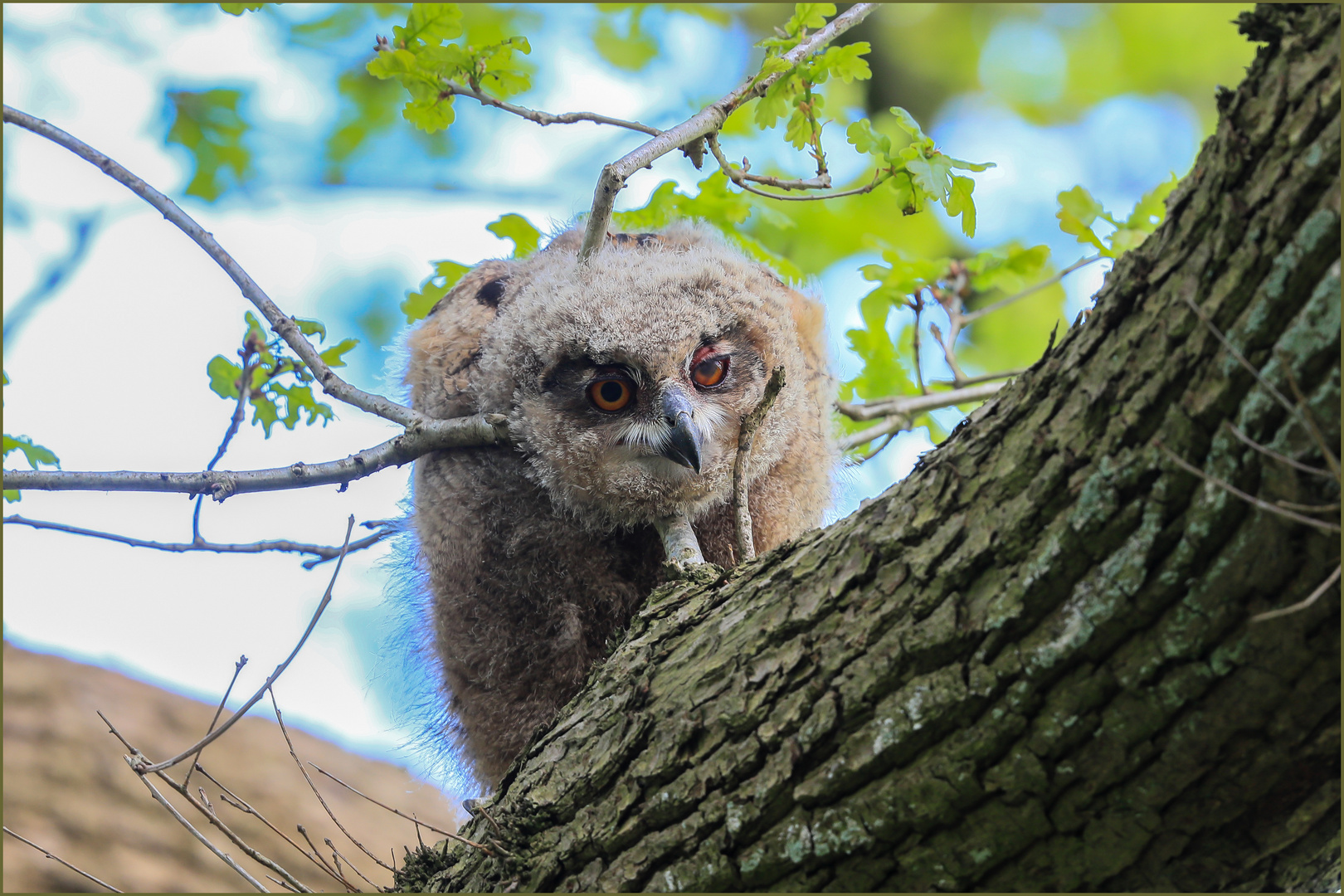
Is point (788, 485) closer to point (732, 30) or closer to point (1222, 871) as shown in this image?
point (1222, 871)

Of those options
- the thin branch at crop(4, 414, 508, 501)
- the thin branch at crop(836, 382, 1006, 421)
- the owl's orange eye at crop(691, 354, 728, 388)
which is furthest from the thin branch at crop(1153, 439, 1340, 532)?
the thin branch at crop(836, 382, 1006, 421)

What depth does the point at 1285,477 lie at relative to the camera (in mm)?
1486

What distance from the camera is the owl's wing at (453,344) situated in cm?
357

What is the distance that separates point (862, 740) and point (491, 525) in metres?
1.86

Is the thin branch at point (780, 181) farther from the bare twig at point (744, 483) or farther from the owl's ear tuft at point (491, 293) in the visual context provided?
the owl's ear tuft at point (491, 293)

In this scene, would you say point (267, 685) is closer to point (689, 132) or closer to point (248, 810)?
point (248, 810)

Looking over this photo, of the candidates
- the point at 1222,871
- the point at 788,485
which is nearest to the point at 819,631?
the point at 1222,871

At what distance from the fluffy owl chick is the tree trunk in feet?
3.96

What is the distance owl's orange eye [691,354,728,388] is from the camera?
3.42 m

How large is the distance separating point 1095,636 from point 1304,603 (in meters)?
0.32

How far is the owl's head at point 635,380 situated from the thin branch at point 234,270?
1.52ft

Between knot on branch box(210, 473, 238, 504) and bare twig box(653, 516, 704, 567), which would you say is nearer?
knot on branch box(210, 473, 238, 504)

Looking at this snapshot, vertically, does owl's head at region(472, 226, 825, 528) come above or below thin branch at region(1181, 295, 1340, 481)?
above

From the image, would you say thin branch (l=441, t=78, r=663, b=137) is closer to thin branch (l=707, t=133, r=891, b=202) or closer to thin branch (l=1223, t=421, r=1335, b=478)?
thin branch (l=707, t=133, r=891, b=202)
